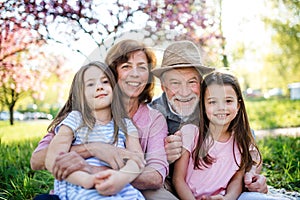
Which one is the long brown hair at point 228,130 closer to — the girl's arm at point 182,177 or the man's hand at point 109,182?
the girl's arm at point 182,177

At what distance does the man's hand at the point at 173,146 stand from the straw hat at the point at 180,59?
14.0 inches

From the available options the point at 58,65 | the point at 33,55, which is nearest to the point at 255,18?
the point at 58,65

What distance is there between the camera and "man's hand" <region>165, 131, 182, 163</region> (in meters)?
2.46

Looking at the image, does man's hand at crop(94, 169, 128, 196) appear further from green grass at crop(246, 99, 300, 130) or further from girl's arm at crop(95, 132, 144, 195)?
green grass at crop(246, 99, 300, 130)

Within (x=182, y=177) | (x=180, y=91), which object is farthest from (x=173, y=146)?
(x=180, y=91)

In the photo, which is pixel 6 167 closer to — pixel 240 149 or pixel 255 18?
pixel 240 149

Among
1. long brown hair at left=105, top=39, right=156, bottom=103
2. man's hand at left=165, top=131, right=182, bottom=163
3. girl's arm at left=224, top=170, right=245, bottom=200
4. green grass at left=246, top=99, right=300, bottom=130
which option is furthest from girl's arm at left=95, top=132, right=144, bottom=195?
green grass at left=246, top=99, right=300, bottom=130

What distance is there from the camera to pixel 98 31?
397 cm

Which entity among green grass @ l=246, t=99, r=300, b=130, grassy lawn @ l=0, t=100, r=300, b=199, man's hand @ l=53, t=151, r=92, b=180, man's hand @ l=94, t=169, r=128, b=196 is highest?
man's hand @ l=53, t=151, r=92, b=180

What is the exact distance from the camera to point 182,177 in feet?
8.28

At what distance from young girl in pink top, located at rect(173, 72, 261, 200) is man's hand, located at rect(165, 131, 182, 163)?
4 centimetres

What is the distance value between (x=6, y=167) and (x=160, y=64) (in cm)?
228

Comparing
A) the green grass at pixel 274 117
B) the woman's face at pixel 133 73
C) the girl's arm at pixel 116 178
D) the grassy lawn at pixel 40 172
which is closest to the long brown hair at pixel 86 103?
the woman's face at pixel 133 73

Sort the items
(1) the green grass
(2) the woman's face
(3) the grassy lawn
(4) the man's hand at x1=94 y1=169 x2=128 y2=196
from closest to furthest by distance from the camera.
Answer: (4) the man's hand at x1=94 y1=169 x2=128 y2=196
(2) the woman's face
(3) the grassy lawn
(1) the green grass
